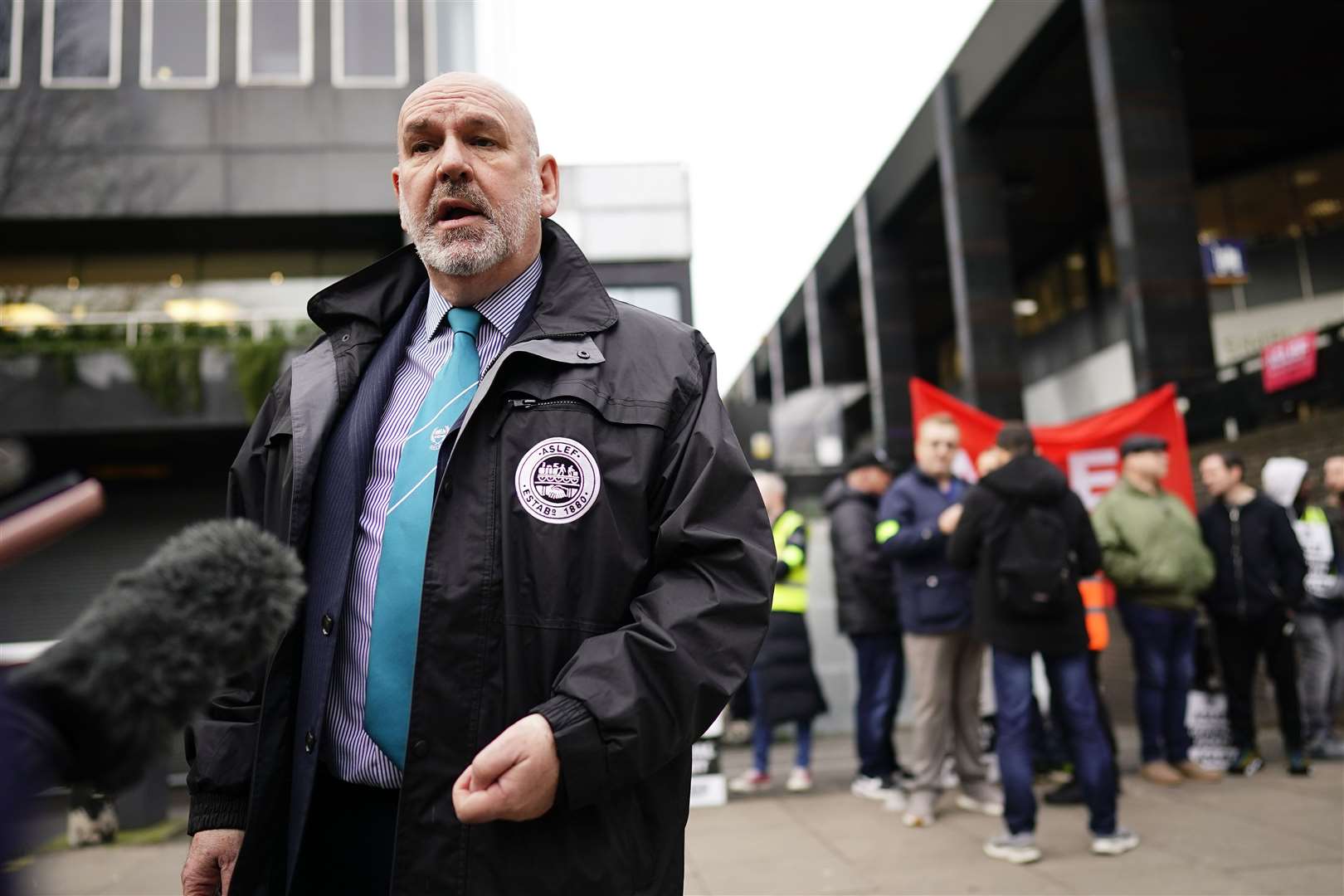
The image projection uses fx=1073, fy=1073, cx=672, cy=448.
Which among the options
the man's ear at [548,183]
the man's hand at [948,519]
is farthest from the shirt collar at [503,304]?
the man's hand at [948,519]

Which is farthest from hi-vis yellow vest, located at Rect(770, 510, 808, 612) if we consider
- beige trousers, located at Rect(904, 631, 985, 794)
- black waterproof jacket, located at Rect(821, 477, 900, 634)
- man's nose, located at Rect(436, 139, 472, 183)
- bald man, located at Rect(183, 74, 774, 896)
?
man's nose, located at Rect(436, 139, 472, 183)

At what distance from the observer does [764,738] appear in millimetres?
8039

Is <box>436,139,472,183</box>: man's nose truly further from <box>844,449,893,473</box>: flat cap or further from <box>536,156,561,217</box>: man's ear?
<box>844,449,893,473</box>: flat cap

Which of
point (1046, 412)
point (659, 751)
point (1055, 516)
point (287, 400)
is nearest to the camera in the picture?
point (659, 751)

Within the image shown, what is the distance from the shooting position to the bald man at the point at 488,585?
1716 mm

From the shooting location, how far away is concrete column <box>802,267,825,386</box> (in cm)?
3378

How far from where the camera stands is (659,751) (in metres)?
1.71

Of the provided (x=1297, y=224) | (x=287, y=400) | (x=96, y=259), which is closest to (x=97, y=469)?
(x=96, y=259)

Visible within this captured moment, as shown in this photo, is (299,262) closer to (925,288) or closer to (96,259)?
(96,259)

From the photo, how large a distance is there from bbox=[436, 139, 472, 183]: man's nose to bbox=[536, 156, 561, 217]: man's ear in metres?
0.23

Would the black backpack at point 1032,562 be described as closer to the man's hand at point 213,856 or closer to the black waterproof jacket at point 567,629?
the black waterproof jacket at point 567,629

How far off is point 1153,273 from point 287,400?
1392cm

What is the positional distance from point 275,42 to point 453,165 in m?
18.9

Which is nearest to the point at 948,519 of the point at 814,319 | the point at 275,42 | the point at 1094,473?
the point at 1094,473
